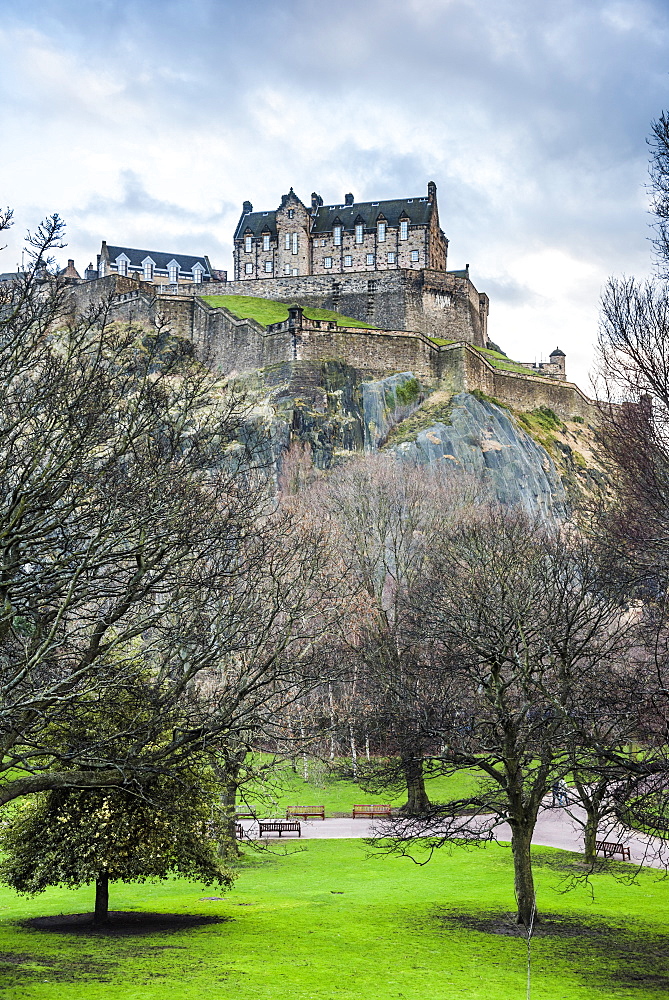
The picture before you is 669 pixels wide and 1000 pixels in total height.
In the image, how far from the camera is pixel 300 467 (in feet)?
174

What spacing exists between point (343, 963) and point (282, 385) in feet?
174

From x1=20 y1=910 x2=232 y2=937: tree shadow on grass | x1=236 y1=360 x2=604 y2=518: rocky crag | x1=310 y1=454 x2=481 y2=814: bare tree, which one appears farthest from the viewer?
x1=236 y1=360 x2=604 y2=518: rocky crag

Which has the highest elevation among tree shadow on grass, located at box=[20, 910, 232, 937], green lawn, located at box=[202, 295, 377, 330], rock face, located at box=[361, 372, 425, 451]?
green lawn, located at box=[202, 295, 377, 330]

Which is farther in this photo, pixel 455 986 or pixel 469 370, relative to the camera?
pixel 469 370

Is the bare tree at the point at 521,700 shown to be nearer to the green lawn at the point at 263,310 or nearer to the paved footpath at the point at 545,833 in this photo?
the paved footpath at the point at 545,833

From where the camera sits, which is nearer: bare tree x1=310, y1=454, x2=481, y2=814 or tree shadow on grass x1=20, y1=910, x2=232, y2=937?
tree shadow on grass x1=20, y1=910, x2=232, y2=937

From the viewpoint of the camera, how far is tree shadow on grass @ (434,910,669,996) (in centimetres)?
1327

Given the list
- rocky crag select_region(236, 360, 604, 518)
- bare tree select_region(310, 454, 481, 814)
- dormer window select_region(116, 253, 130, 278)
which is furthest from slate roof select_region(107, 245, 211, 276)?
bare tree select_region(310, 454, 481, 814)

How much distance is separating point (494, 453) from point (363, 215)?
31211 mm

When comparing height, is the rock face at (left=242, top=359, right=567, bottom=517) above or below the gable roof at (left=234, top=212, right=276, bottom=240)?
below

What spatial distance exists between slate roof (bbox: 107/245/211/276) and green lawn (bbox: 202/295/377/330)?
2283cm

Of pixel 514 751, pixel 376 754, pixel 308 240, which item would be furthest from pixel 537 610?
pixel 308 240

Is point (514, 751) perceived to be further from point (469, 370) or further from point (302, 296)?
point (302, 296)

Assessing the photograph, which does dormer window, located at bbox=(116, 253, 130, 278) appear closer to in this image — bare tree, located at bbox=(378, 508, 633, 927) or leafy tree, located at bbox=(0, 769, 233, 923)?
bare tree, located at bbox=(378, 508, 633, 927)
